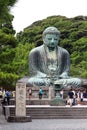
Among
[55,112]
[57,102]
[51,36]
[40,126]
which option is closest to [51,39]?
[51,36]

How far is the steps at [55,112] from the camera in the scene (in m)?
22.7

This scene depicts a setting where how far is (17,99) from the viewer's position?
1962 cm

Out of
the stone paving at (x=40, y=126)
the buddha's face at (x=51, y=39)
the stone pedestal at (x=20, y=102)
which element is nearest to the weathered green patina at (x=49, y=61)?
the buddha's face at (x=51, y=39)

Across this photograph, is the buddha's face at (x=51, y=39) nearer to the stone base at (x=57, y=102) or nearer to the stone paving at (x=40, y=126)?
the stone base at (x=57, y=102)

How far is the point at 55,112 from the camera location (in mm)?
23188

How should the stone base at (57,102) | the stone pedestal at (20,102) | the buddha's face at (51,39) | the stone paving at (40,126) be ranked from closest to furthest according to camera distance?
1. the stone paving at (40,126)
2. the stone pedestal at (20,102)
3. the stone base at (57,102)
4. the buddha's face at (51,39)

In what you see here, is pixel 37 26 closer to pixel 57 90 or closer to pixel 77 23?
pixel 77 23

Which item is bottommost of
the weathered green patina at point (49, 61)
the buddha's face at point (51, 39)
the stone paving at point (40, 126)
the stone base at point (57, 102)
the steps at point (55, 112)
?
the stone paving at point (40, 126)

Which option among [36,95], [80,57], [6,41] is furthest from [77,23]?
[6,41]

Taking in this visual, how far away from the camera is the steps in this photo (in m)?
22.7

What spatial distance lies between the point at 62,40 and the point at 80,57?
33.4ft

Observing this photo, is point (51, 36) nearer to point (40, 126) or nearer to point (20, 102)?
point (20, 102)

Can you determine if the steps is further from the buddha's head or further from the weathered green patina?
the buddha's head

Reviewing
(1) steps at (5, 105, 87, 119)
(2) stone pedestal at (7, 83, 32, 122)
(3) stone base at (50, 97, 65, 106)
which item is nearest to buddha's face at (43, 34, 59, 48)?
(3) stone base at (50, 97, 65, 106)
